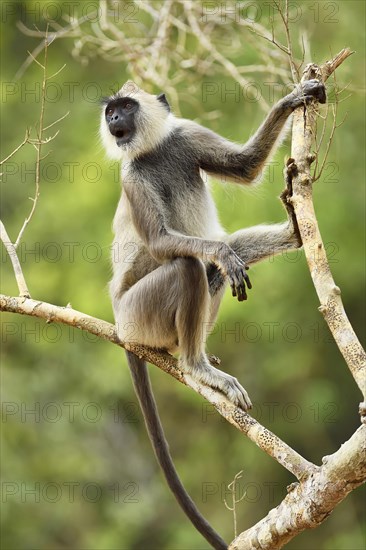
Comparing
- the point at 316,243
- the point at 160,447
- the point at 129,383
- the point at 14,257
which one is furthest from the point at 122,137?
the point at 129,383

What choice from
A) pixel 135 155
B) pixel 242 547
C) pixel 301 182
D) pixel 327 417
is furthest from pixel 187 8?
pixel 327 417

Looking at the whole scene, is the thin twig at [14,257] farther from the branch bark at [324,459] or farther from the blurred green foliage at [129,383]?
the blurred green foliage at [129,383]

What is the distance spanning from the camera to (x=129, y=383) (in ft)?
38.5

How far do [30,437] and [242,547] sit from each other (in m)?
8.18

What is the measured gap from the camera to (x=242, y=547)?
11.6 ft

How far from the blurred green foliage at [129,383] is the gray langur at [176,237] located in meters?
4.79

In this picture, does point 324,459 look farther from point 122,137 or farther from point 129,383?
point 129,383

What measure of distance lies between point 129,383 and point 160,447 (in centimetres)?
684

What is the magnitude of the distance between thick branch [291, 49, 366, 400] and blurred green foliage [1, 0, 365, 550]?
20.3 ft

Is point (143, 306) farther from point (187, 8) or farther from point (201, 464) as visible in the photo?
point (201, 464)

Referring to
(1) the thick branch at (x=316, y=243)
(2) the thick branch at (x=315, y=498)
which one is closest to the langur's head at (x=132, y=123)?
(1) the thick branch at (x=316, y=243)

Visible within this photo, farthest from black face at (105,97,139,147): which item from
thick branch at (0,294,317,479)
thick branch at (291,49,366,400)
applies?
thick branch at (291,49,366,400)

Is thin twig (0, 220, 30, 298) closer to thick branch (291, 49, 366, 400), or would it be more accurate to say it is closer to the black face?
the black face

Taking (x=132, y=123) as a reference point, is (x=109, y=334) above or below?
below
